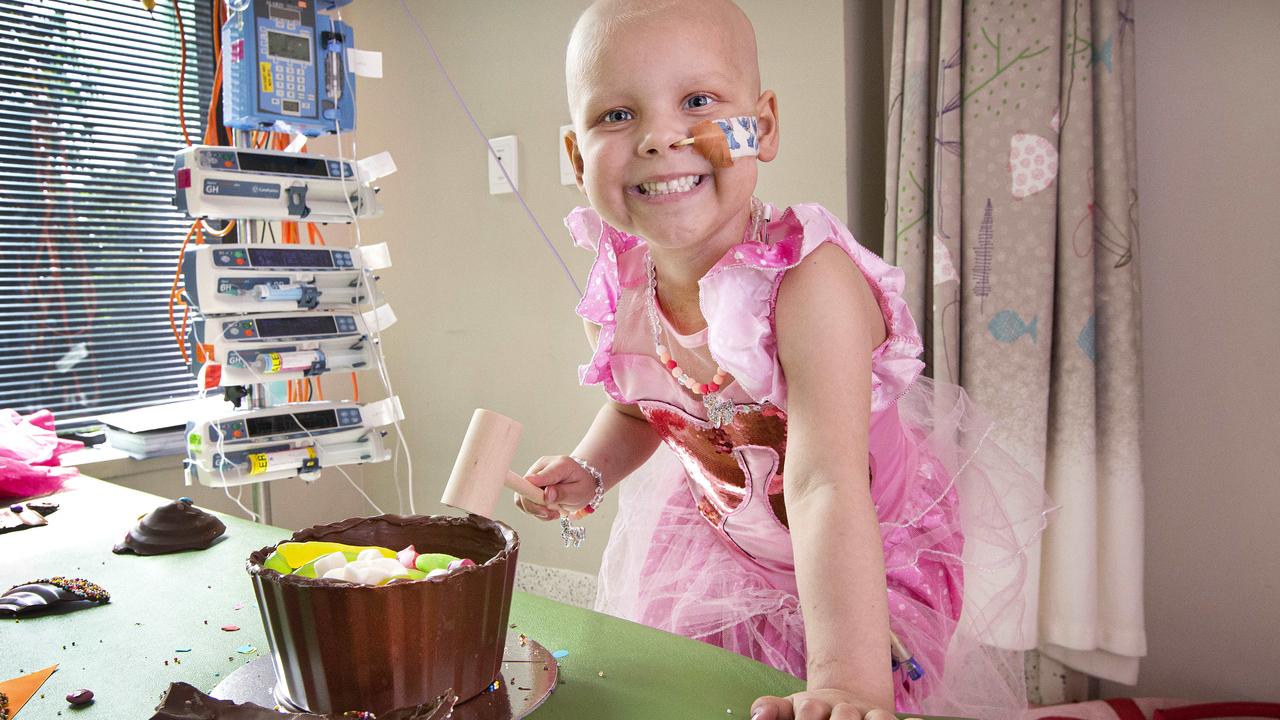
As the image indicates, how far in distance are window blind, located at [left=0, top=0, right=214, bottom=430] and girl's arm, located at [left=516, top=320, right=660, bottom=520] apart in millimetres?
1805

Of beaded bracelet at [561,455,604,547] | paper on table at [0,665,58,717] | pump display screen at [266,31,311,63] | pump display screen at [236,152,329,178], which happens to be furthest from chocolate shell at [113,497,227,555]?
pump display screen at [266,31,311,63]

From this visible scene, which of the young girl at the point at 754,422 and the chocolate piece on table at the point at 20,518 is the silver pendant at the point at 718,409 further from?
the chocolate piece on table at the point at 20,518

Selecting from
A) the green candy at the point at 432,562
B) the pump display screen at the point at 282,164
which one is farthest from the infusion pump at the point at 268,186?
the green candy at the point at 432,562

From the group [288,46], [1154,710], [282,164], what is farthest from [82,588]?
[1154,710]

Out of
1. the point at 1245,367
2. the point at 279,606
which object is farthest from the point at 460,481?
the point at 1245,367

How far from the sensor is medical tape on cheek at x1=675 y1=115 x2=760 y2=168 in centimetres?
82

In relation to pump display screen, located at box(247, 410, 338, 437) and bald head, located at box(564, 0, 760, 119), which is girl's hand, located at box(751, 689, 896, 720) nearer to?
bald head, located at box(564, 0, 760, 119)

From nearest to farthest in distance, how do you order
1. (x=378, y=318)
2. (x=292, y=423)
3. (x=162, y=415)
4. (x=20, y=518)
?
(x=20, y=518) → (x=292, y=423) → (x=378, y=318) → (x=162, y=415)

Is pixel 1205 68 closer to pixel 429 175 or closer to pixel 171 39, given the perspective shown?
pixel 429 175

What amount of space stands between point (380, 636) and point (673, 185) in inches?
18.7

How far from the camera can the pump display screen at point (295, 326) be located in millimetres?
1875

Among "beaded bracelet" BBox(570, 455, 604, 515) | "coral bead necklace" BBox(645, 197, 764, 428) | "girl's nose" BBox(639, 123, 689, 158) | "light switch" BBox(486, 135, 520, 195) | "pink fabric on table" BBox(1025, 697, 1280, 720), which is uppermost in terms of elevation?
"light switch" BBox(486, 135, 520, 195)

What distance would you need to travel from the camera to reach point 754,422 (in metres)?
0.98

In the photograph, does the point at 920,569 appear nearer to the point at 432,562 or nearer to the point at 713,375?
the point at 713,375
